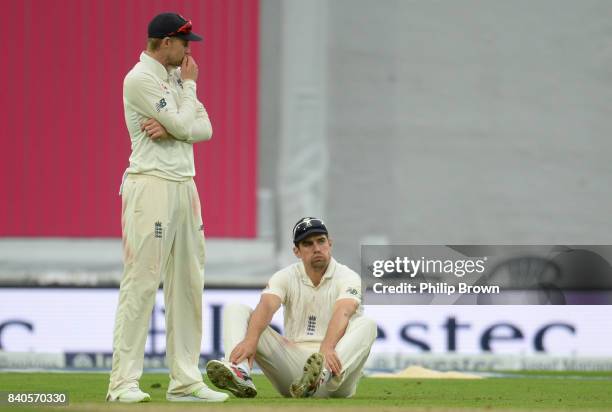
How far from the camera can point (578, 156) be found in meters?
8.53

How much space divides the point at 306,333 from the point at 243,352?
0.51 metres

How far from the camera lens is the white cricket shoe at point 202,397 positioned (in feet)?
16.1

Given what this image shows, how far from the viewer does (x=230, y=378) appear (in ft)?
16.3

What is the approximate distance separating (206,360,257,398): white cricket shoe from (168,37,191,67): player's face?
1.10 meters

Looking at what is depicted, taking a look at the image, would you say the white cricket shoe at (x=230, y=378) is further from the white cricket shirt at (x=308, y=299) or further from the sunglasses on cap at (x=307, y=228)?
the sunglasses on cap at (x=307, y=228)

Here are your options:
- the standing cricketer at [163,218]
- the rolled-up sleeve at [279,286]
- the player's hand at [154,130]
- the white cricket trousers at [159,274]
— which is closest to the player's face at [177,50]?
the standing cricketer at [163,218]

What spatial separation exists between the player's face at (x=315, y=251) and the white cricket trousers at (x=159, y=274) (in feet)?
2.16

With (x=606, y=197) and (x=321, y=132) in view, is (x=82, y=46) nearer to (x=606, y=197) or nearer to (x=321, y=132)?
(x=321, y=132)

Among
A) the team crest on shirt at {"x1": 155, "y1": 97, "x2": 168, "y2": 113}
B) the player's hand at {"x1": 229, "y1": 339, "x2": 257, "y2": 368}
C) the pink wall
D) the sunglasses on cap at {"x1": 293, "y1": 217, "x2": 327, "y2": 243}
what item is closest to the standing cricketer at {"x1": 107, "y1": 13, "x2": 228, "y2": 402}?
the team crest on shirt at {"x1": 155, "y1": 97, "x2": 168, "y2": 113}

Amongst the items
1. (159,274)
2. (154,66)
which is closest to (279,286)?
→ (159,274)

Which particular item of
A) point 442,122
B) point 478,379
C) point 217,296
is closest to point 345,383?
point 478,379

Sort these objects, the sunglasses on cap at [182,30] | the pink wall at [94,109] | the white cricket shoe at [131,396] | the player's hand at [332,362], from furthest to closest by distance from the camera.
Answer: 1. the pink wall at [94,109]
2. the player's hand at [332,362]
3. the sunglasses on cap at [182,30]
4. the white cricket shoe at [131,396]

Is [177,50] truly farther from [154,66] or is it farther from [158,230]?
[158,230]

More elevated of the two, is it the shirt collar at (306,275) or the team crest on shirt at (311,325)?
the shirt collar at (306,275)
